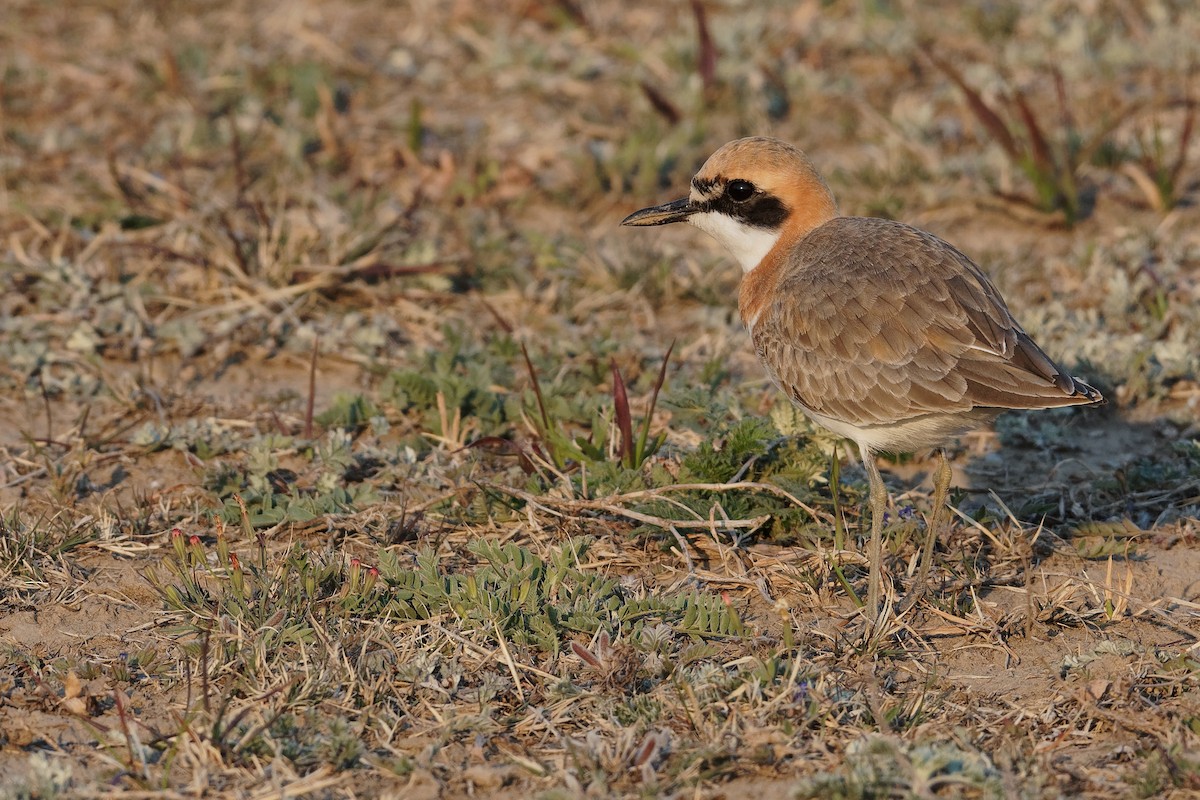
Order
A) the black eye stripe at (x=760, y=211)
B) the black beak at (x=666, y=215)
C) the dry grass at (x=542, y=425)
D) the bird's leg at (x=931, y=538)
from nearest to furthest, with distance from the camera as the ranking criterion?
the dry grass at (x=542, y=425)
the bird's leg at (x=931, y=538)
the black eye stripe at (x=760, y=211)
the black beak at (x=666, y=215)

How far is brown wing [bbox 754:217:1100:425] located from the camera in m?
4.76

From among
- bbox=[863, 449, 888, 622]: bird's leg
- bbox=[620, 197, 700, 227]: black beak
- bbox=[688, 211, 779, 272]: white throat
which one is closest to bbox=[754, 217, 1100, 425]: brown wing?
bbox=[863, 449, 888, 622]: bird's leg

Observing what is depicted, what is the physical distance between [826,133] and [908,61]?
114 cm

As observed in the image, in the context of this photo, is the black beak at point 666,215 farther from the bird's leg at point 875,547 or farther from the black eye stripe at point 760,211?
the bird's leg at point 875,547

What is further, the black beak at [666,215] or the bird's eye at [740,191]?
the black beak at [666,215]

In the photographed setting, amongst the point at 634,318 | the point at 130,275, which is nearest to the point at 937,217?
the point at 634,318

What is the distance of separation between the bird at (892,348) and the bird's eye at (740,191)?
0.32 m

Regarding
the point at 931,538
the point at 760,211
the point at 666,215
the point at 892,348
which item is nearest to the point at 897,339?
the point at 892,348

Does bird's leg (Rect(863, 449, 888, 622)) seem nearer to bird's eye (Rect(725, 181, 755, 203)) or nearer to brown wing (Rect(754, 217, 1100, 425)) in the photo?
brown wing (Rect(754, 217, 1100, 425))

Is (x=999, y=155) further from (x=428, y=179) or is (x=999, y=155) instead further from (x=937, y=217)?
(x=428, y=179)

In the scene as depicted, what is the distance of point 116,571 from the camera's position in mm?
4984

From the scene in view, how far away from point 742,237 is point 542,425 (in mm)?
1148

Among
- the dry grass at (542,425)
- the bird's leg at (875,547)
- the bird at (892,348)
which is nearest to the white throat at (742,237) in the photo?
the bird at (892,348)

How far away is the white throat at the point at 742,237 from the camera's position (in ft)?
18.9
